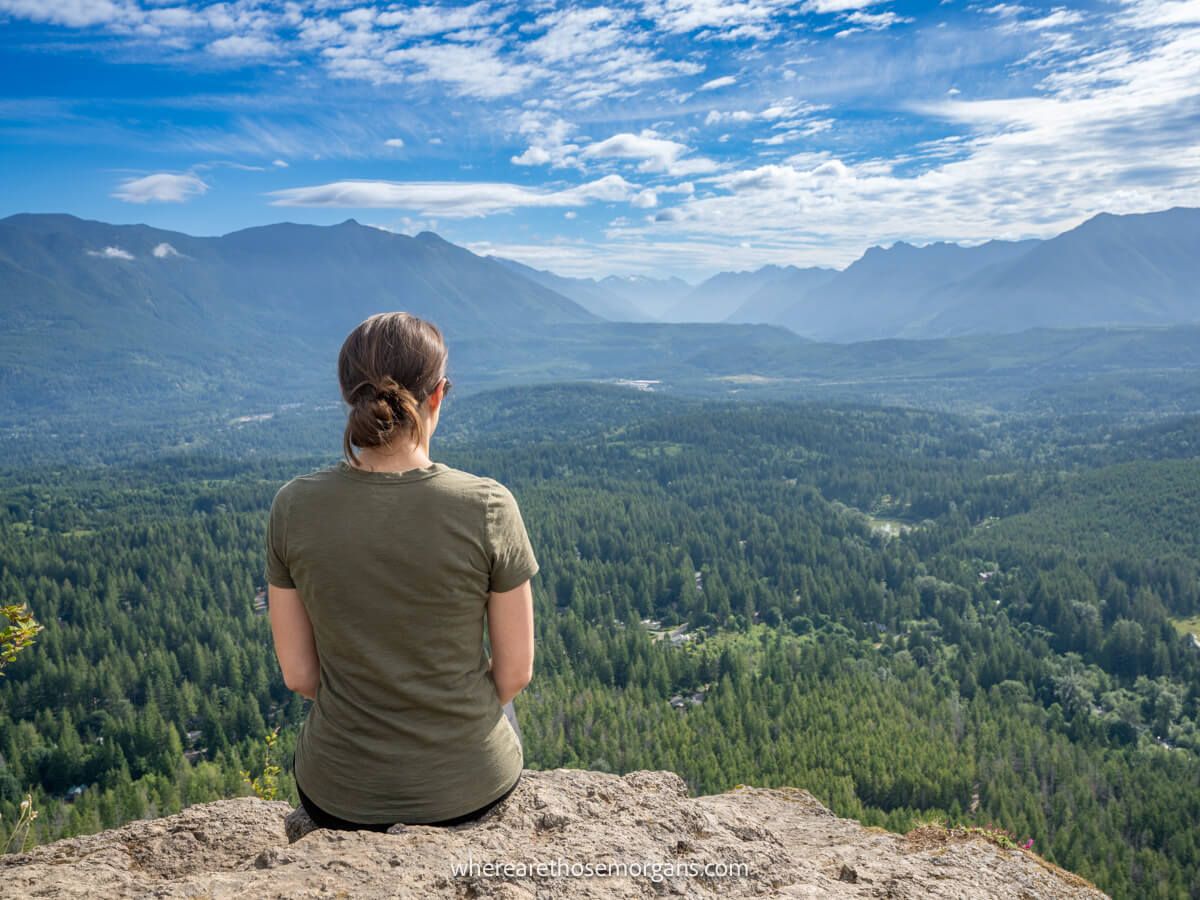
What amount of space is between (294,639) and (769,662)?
9212cm

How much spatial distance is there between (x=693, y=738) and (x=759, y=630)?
46.2m

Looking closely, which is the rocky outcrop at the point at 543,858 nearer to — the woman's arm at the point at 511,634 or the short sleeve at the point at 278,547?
the woman's arm at the point at 511,634

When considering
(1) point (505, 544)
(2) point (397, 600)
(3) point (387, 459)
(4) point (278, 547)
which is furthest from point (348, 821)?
(3) point (387, 459)

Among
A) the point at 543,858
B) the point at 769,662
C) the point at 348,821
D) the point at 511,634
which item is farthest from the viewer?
the point at 769,662

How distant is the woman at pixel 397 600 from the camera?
17.1 ft

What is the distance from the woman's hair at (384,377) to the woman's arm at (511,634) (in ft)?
4.34

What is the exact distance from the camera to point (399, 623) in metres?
5.40

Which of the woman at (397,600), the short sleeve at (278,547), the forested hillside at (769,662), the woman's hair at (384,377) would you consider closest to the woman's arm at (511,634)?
the woman at (397,600)

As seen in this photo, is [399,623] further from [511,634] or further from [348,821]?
[348,821]

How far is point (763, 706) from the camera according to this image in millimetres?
76062

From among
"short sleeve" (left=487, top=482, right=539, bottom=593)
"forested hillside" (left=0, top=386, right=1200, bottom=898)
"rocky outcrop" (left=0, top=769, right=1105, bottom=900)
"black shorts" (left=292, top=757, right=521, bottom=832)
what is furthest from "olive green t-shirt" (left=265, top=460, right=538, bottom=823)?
"forested hillside" (left=0, top=386, right=1200, bottom=898)

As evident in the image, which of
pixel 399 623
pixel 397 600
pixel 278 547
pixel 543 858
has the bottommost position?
pixel 543 858

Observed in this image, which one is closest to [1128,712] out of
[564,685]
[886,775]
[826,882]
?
[886,775]

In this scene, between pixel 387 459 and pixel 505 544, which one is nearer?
pixel 505 544
